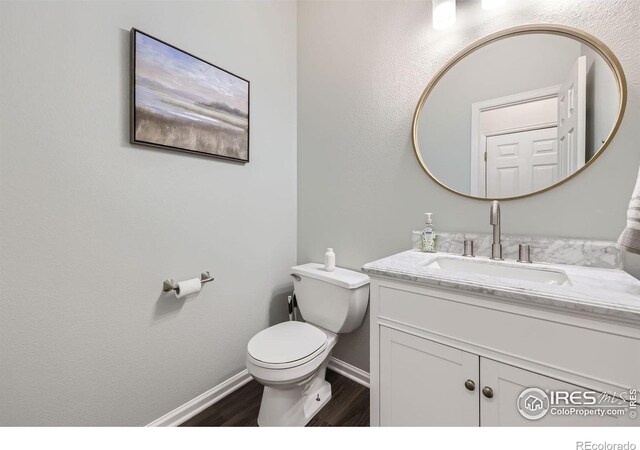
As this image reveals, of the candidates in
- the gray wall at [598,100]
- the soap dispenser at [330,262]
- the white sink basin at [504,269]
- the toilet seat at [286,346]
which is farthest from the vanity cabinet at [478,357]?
the gray wall at [598,100]

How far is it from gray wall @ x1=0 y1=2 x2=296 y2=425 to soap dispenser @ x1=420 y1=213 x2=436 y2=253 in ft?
3.33

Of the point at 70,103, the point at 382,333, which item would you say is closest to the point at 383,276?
the point at 382,333

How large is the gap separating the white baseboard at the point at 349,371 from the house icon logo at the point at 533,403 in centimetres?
103

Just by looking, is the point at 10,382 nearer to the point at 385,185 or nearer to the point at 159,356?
the point at 159,356

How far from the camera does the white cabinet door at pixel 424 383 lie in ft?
2.94

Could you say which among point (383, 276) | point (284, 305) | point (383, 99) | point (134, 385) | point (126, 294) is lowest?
point (134, 385)

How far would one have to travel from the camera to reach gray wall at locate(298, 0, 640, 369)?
1.04 metres

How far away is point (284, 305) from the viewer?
1.98m

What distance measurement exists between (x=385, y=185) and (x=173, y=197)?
1.14m

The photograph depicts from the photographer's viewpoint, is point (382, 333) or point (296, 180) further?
point (296, 180)

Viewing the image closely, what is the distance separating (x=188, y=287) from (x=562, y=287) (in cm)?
148

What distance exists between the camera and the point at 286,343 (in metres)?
1.38

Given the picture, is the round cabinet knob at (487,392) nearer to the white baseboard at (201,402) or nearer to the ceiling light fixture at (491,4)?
the white baseboard at (201,402)

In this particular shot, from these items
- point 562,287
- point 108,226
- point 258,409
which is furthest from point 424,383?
point 108,226
